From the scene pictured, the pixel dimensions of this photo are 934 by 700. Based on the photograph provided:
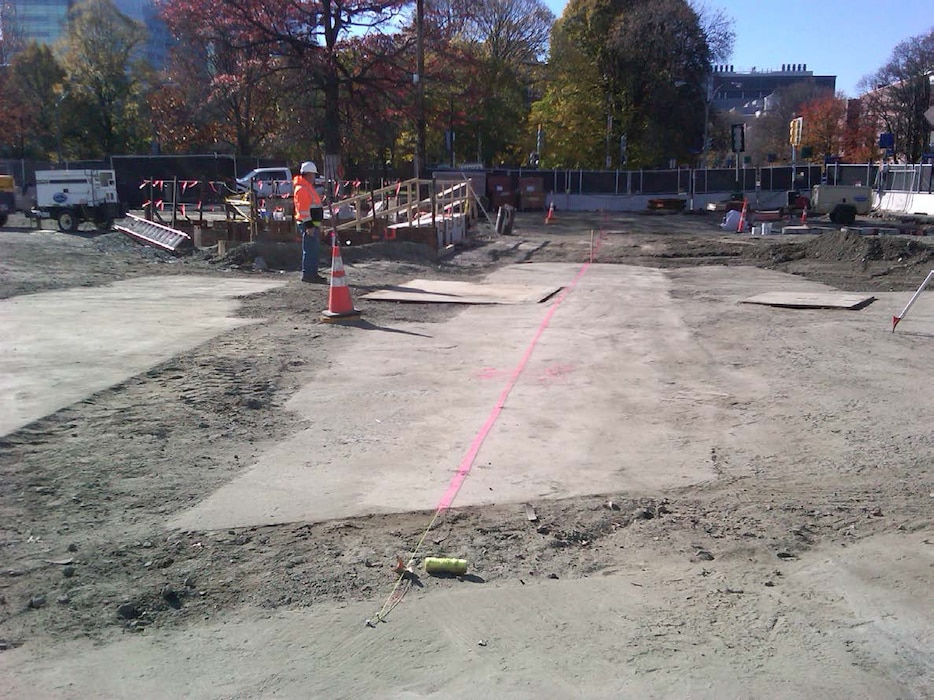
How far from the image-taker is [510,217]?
31109 mm

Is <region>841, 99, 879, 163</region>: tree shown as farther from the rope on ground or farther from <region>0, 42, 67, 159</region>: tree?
the rope on ground

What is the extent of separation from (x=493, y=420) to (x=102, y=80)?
6060 centimetres

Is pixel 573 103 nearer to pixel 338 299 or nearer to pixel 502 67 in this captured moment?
pixel 502 67

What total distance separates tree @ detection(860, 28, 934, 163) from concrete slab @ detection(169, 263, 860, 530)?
54692 mm

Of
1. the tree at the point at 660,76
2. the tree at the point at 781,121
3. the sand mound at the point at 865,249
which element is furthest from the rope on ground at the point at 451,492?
the tree at the point at 781,121

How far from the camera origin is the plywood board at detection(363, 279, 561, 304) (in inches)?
534

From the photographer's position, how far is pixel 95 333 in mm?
10133

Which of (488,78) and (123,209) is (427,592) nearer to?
(123,209)

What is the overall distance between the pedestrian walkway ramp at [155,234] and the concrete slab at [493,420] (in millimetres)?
11113

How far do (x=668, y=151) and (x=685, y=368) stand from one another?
1970 inches

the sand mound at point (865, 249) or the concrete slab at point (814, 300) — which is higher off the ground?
the sand mound at point (865, 249)

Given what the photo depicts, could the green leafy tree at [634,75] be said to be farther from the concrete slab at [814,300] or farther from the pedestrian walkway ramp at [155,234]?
the concrete slab at [814,300]

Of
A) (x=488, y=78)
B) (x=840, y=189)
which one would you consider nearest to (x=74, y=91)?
(x=488, y=78)

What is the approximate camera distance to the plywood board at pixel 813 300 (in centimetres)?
1310
